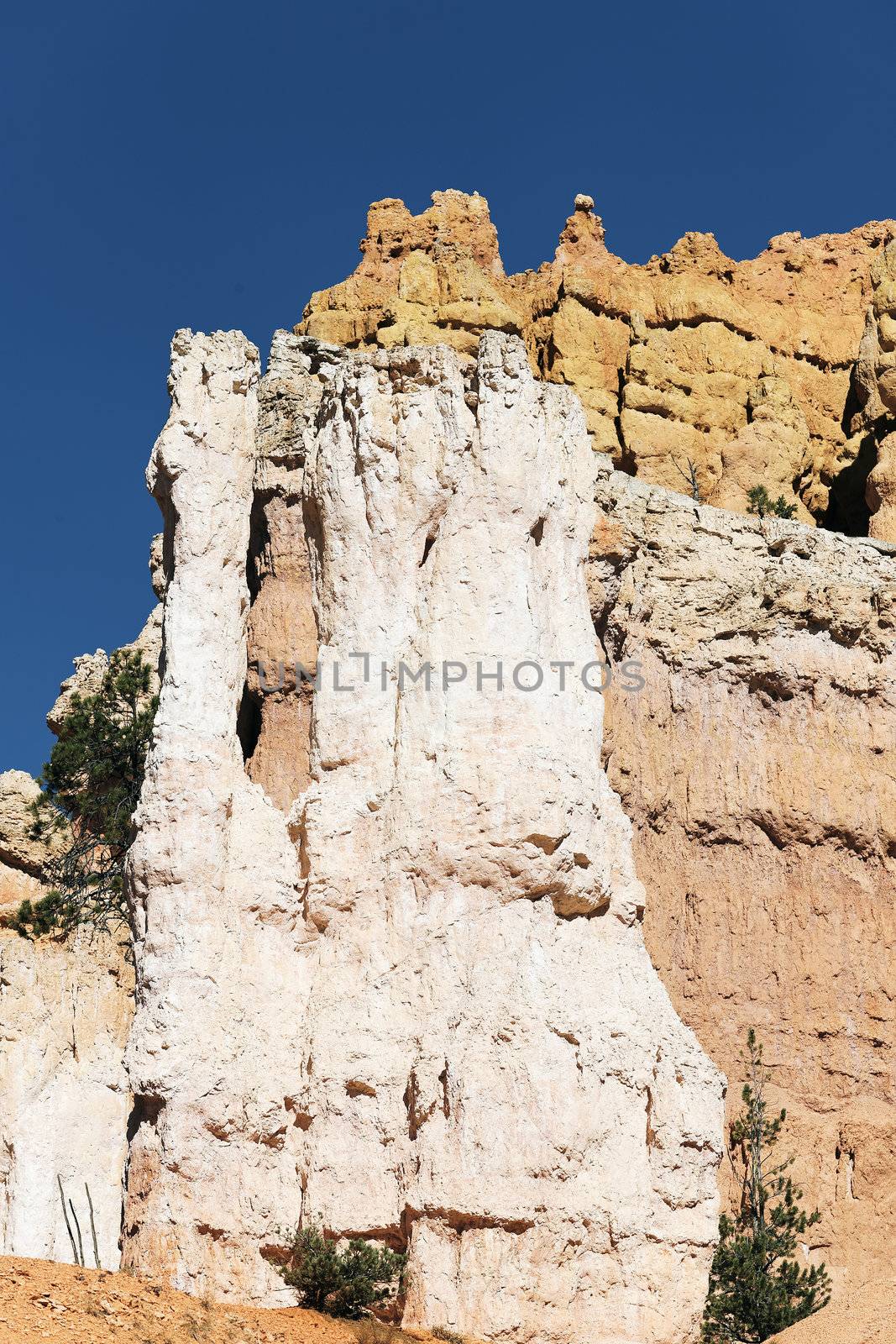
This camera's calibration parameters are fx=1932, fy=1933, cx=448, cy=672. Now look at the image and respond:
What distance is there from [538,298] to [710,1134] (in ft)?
78.2

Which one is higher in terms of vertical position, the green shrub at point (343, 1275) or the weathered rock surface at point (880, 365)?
the weathered rock surface at point (880, 365)

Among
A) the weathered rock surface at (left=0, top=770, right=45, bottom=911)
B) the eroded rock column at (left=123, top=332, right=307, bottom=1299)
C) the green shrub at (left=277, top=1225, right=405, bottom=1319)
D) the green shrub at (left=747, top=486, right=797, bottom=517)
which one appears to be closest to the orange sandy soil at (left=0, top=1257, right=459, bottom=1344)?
the green shrub at (left=277, top=1225, right=405, bottom=1319)

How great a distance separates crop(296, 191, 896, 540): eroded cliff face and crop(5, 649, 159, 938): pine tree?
1095 cm

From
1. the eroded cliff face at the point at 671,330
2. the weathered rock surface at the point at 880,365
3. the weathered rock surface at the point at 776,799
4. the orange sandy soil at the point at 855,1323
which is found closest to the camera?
the orange sandy soil at the point at 855,1323

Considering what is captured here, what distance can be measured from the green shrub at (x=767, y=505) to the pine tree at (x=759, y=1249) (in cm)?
1184

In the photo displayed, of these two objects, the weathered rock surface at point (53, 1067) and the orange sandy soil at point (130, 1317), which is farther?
the weathered rock surface at point (53, 1067)

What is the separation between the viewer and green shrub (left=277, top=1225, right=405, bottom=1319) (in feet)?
53.8

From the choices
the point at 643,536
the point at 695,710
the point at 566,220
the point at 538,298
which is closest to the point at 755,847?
the point at 695,710

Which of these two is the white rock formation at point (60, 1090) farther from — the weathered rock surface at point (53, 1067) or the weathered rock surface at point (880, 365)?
the weathered rock surface at point (880, 365)

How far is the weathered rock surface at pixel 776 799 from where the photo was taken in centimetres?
2330

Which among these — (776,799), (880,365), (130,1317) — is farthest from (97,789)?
(880,365)

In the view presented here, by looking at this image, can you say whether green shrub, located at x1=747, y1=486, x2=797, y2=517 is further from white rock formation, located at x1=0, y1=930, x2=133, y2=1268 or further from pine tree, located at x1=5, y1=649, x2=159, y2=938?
white rock formation, located at x1=0, y1=930, x2=133, y2=1268

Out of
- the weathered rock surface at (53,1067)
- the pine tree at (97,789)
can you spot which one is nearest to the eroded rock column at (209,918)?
the weathered rock surface at (53,1067)

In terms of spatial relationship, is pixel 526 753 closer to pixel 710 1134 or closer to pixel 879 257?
pixel 710 1134
